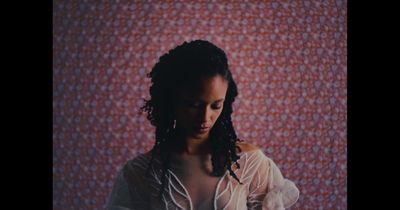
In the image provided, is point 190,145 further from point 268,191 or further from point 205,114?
point 268,191

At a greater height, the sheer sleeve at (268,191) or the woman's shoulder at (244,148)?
the woman's shoulder at (244,148)

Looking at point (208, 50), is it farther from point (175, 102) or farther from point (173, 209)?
point (173, 209)

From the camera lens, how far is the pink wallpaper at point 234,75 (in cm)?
154

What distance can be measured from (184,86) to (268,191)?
355mm

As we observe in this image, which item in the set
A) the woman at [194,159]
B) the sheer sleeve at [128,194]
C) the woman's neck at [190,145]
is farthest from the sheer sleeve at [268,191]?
the sheer sleeve at [128,194]

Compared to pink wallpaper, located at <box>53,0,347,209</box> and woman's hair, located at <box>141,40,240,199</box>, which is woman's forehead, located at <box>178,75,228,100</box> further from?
pink wallpaper, located at <box>53,0,347,209</box>

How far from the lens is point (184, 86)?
1282 mm

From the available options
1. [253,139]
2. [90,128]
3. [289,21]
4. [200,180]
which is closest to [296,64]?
[289,21]

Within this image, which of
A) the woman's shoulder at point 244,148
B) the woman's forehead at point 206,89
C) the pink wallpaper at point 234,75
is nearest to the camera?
the woman's forehead at point 206,89

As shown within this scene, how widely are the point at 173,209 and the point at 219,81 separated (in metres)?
0.34

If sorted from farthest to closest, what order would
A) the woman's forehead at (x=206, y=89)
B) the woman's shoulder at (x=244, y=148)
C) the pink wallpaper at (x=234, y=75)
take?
the pink wallpaper at (x=234, y=75) → the woman's shoulder at (x=244, y=148) → the woman's forehead at (x=206, y=89)

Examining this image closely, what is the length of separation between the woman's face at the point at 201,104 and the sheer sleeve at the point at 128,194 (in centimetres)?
19

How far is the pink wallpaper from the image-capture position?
5.06 ft

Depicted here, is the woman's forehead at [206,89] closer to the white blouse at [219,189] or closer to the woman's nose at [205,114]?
the woman's nose at [205,114]
